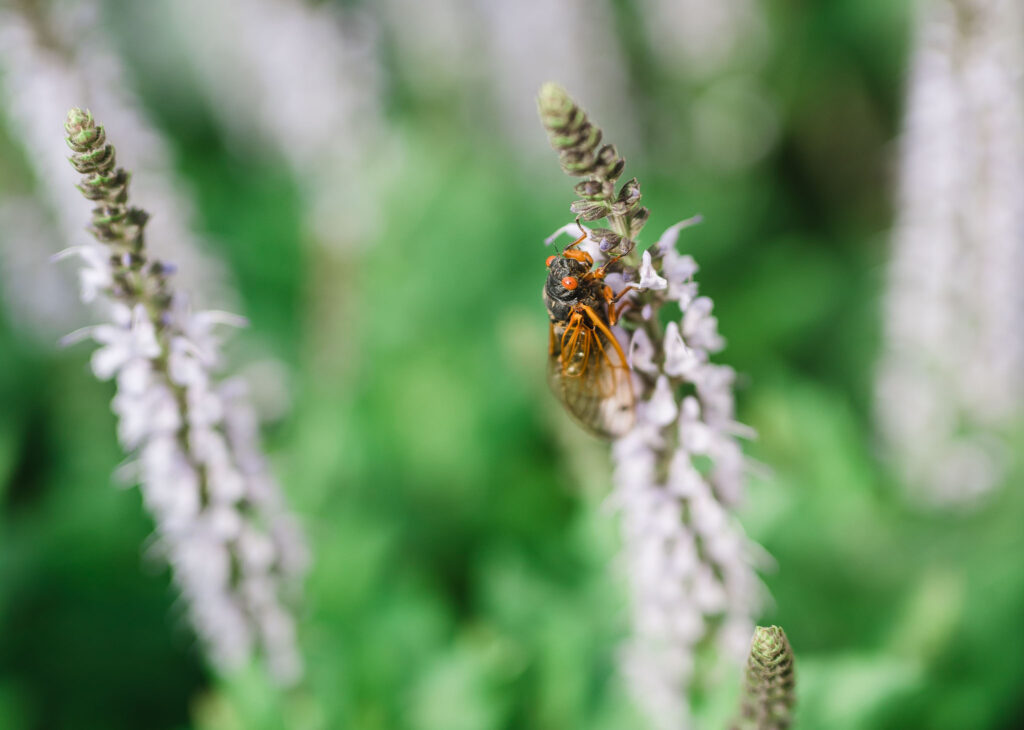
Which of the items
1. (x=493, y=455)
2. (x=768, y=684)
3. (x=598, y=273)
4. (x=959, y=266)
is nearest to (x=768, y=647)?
(x=768, y=684)

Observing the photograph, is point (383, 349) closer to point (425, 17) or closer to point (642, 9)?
point (425, 17)

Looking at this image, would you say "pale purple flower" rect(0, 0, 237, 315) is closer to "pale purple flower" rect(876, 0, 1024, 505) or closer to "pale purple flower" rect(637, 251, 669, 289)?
"pale purple flower" rect(637, 251, 669, 289)

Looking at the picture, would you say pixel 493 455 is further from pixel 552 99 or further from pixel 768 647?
pixel 552 99

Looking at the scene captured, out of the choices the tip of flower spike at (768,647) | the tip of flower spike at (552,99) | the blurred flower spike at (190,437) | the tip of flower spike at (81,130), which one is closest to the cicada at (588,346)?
the tip of flower spike at (552,99)

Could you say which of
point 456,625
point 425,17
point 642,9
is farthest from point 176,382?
point 642,9

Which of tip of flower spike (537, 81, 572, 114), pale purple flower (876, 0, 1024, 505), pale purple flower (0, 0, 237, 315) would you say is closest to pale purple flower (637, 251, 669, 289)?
tip of flower spike (537, 81, 572, 114)

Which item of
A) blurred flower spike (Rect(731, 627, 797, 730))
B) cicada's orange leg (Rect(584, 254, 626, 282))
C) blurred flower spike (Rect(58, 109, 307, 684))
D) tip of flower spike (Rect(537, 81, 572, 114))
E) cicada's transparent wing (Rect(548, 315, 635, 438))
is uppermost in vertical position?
cicada's orange leg (Rect(584, 254, 626, 282))
